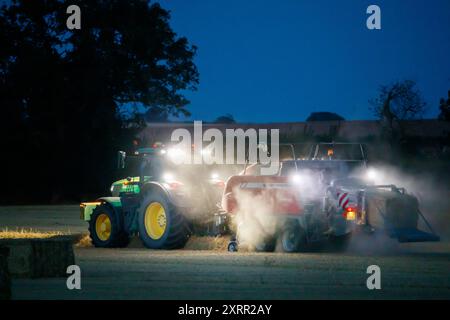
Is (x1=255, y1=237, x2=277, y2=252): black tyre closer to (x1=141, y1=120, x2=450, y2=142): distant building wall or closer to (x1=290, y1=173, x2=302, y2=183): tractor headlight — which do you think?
(x1=290, y1=173, x2=302, y2=183): tractor headlight

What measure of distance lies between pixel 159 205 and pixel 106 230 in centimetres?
221

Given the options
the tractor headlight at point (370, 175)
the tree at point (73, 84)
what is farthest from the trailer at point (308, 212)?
the tree at point (73, 84)

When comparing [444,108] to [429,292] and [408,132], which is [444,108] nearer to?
[408,132]

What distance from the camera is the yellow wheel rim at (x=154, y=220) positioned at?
19.4 metres

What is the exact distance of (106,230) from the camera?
2094 cm

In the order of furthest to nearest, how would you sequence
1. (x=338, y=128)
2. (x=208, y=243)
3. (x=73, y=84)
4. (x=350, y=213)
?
(x=338, y=128)
(x=73, y=84)
(x=208, y=243)
(x=350, y=213)

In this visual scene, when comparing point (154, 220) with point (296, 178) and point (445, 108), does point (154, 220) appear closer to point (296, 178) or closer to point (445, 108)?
point (296, 178)

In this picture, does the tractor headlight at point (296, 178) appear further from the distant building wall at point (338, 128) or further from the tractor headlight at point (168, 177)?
the distant building wall at point (338, 128)

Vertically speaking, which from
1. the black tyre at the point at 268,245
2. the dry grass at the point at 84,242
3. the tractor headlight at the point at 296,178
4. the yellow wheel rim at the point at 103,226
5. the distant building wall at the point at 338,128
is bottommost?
the dry grass at the point at 84,242

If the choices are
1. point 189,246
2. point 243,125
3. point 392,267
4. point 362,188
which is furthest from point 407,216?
point 243,125

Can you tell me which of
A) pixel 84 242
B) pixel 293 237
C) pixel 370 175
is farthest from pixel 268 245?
pixel 84 242

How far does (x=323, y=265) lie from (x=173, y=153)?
5.82m

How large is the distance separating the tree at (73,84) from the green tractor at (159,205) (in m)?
24.4

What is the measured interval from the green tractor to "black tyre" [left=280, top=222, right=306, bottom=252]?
1.62 meters
